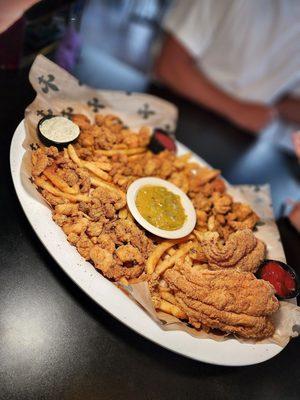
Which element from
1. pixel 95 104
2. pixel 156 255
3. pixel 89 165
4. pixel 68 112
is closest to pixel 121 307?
pixel 156 255

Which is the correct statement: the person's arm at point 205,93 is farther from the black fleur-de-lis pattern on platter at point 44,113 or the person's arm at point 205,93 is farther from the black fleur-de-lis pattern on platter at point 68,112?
the black fleur-de-lis pattern on platter at point 44,113

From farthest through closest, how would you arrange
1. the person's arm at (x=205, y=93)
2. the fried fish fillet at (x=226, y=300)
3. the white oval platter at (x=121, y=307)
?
the person's arm at (x=205, y=93) < the fried fish fillet at (x=226, y=300) < the white oval platter at (x=121, y=307)

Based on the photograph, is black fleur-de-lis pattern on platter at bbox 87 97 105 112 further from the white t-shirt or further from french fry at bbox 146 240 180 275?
the white t-shirt

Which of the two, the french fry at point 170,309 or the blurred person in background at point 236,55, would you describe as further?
the blurred person in background at point 236,55

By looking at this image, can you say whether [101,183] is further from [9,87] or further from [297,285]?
[297,285]

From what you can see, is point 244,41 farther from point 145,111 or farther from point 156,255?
point 156,255

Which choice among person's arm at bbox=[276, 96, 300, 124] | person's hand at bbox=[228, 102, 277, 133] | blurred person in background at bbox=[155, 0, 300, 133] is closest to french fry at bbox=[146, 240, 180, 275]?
blurred person in background at bbox=[155, 0, 300, 133]

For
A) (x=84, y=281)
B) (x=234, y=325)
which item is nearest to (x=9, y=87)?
(x=84, y=281)

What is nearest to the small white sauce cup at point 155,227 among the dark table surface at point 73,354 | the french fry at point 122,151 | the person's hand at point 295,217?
the french fry at point 122,151
